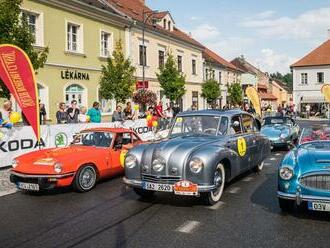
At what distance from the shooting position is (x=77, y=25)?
25.0 meters

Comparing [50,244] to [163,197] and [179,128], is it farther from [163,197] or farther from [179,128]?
[179,128]

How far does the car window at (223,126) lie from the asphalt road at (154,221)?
3.93 ft

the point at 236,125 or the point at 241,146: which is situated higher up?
the point at 236,125

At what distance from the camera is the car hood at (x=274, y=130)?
1588 cm

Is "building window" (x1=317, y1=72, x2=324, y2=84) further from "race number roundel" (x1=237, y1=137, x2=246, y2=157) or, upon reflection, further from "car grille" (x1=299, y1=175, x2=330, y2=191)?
"car grille" (x1=299, y1=175, x2=330, y2=191)

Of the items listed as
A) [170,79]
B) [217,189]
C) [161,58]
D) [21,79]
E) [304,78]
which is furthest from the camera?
[304,78]

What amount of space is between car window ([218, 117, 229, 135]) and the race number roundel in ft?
1.16

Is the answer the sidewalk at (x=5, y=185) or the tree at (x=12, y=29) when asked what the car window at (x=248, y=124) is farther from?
the tree at (x=12, y=29)

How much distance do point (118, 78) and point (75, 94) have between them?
2.68 metres

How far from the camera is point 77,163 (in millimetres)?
8586

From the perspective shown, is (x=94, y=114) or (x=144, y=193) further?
(x=94, y=114)

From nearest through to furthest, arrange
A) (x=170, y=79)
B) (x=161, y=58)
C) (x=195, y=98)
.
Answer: (x=170, y=79) < (x=161, y=58) < (x=195, y=98)

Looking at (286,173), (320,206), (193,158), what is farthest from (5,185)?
(320,206)

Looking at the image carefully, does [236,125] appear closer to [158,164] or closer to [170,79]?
[158,164]
